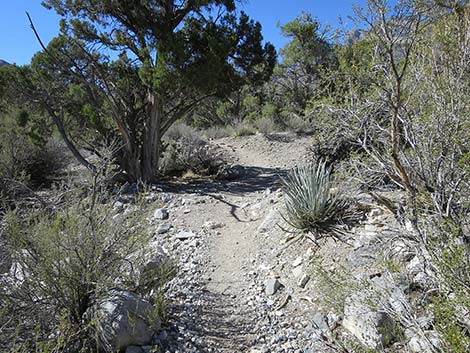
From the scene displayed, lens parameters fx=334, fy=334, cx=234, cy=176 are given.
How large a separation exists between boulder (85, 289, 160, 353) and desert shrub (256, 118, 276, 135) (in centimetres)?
1234

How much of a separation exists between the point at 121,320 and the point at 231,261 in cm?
213

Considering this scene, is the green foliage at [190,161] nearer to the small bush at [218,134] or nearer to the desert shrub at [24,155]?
the desert shrub at [24,155]

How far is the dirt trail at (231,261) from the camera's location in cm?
314

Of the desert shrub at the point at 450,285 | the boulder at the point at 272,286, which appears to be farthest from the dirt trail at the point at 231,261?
the desert shrub at the point at 450,285

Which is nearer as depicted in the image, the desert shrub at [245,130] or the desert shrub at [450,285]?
the desert shrub at [450,285]

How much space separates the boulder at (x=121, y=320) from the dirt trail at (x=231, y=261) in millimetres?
492

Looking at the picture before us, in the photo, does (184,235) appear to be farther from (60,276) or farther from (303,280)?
(60,276)

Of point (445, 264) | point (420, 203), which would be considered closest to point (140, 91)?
point (420, 203)

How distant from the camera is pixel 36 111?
32.6ft

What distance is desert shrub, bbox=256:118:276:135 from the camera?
48.7 ft

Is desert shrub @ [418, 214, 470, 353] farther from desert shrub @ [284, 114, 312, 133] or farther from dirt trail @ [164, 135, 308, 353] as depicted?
desert shrub @ [284, 114, 312, 133]

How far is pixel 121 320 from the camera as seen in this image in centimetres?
272

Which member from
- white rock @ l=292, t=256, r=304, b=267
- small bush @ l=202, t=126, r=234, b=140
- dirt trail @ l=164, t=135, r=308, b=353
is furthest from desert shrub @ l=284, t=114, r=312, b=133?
white rock @ l=292, t=256, r=304, b=267

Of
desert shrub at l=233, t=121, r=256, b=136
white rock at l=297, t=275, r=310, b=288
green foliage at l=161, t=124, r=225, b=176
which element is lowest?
white rock at l=297, t=275, r=310, b=288
